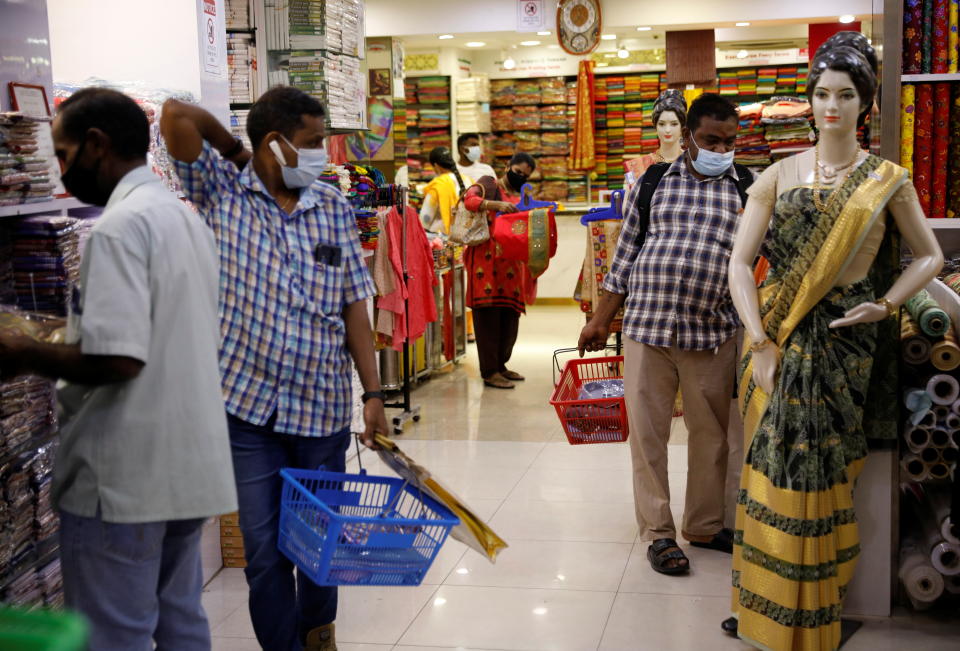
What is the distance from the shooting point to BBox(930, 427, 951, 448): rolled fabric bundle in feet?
11.8

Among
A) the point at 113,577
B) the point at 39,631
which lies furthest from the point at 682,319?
the point at 39,631

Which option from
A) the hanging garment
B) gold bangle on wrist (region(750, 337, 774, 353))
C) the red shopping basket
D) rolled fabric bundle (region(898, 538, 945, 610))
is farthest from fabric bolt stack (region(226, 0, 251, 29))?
rolled fabric bundle (region(898, 538, 945, 610))

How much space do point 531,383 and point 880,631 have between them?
487 centimetres

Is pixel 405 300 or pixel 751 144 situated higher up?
pixel 751 144

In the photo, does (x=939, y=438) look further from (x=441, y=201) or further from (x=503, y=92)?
(x=503, y=92)

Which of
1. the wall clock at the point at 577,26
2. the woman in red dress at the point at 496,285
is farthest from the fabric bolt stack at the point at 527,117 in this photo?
the woman in red dress at the point at 496,285

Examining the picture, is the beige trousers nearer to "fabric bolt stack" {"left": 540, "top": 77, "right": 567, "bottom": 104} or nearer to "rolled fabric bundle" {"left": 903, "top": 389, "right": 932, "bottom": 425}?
"rolled fabric bundle" {"left": 903, "top": 389, "right": 932, "bottom": 425}

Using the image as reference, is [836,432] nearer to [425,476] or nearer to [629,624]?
[629,624]

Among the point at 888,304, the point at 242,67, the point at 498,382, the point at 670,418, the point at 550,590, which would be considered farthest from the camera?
the point at 498,382

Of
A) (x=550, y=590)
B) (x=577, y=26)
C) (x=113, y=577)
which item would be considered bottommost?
(x=550, y=590)

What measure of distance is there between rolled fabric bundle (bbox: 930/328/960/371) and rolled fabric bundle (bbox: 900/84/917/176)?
0.70 metres

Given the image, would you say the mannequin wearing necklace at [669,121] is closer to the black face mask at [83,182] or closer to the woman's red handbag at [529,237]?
the woman's red handbag at [529,237]

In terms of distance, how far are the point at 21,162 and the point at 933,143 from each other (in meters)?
3.03

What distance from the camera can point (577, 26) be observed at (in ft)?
33.4
